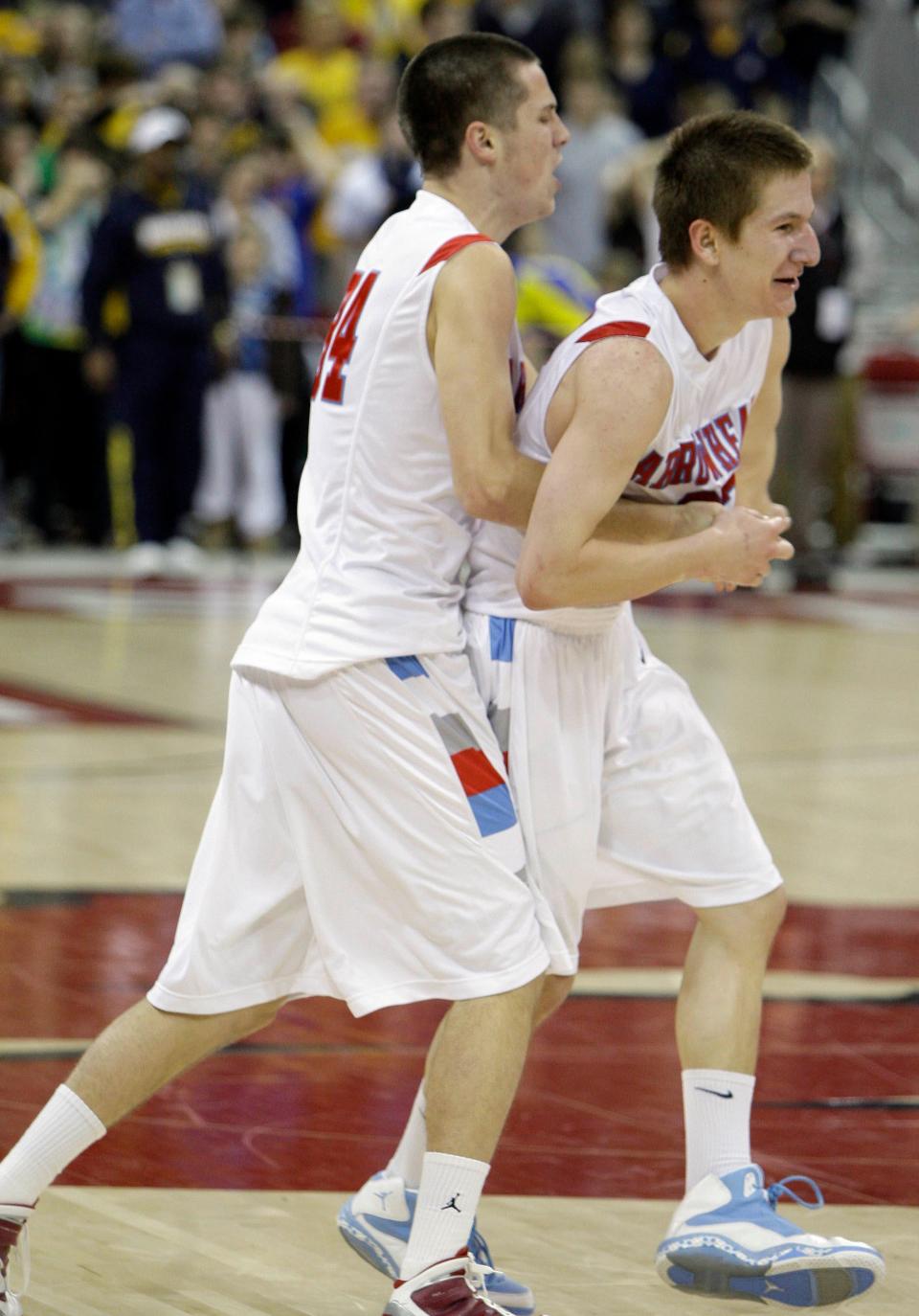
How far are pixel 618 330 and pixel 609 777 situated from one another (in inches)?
A: 26.1

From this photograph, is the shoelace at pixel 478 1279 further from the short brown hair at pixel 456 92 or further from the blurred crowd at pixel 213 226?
the blurred crowd at pixel 213 226

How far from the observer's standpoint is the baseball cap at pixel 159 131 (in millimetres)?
12727

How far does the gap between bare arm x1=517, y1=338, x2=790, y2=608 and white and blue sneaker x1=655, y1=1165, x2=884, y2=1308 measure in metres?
0.88

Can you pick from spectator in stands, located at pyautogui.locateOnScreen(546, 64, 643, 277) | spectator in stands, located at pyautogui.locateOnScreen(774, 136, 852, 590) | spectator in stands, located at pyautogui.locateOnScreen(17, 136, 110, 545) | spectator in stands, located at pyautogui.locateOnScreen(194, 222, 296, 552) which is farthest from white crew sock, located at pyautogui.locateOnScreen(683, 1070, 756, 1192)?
spectator in stands, located at pyautogui.locateOnScreen(546, 64, 643, 277)

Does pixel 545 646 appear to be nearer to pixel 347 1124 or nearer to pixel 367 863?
pixel 367 863

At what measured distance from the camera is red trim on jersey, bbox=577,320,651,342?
10.7 ft

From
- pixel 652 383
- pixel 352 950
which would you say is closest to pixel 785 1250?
pixel 352 950

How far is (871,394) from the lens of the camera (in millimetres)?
15234

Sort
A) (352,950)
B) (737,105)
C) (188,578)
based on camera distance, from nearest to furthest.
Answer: (352,950) < (188,578) < (737,105)

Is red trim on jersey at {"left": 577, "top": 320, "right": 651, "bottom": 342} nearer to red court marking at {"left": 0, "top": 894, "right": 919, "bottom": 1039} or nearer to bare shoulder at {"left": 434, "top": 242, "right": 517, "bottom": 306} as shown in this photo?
bare shoulder at {"left": 434, "top": 242, "right": 517, "bottom": 306}

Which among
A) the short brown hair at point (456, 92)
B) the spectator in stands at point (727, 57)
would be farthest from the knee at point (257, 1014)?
the spectator in stands at point (727, 57)

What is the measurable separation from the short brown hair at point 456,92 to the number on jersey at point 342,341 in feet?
0.80

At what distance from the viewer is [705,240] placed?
332cm

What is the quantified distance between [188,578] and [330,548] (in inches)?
395
